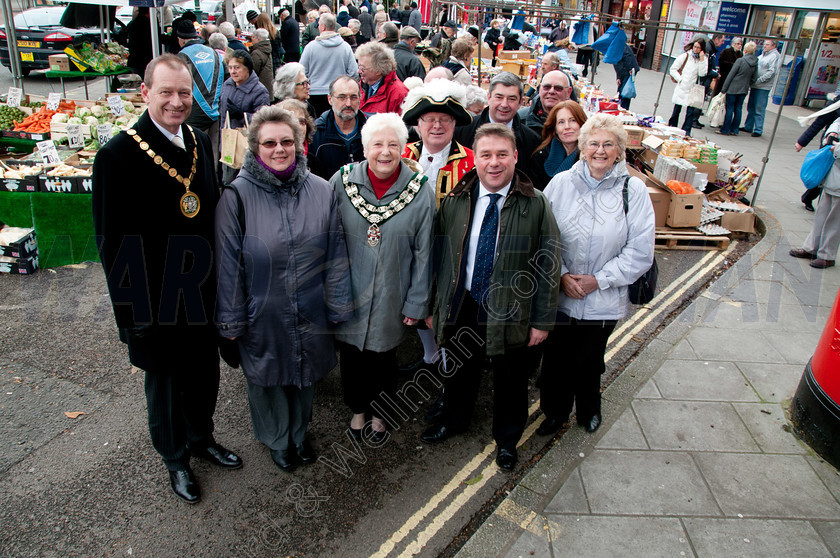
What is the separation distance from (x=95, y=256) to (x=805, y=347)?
7.05 meters

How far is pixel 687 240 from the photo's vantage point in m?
7.20

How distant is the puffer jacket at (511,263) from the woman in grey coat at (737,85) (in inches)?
470

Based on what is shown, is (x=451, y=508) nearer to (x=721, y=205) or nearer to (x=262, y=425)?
(x=262, y=425)

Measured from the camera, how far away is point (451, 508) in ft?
11.0

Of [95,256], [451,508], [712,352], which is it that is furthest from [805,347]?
[95,256]

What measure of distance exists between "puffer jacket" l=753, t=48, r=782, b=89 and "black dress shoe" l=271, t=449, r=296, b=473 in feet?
43.7

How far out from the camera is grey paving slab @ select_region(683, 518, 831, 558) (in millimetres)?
3008

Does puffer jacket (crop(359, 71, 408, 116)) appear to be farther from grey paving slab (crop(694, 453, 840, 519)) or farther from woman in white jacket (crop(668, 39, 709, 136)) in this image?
woman in white jacket (crop(668, 39, 709, 136))

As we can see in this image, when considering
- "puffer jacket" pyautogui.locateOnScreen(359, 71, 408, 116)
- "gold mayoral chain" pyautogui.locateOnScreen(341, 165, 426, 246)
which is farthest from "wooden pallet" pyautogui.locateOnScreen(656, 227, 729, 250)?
"gold mayoral chain" pyautogui.locateOnScreen(341, 165, 426, 246)

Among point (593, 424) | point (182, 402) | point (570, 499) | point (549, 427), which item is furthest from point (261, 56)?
point (570, 499)

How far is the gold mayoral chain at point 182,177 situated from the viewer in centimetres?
277

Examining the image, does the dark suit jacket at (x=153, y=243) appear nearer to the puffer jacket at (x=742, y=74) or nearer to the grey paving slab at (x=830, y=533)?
the grey paving slab at (x=830, y=533)

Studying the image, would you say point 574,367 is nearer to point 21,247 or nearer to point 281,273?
point 281,273

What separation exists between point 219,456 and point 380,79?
14.6ft
